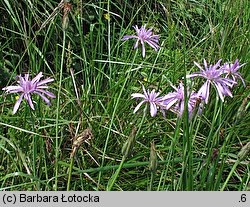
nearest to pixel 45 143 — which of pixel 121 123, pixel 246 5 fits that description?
pixel 121 123

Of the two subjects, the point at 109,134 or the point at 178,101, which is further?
the point at 109,134

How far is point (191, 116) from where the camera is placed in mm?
1301

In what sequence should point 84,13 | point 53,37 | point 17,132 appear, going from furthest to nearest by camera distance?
point 84,13 < point 53,37 < point 17,132

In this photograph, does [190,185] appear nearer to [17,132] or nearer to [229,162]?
[229,162]

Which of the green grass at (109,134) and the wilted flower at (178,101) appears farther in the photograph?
the green grass at (109,134)

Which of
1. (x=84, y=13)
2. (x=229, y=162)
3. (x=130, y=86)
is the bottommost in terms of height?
(x=229, y=162)

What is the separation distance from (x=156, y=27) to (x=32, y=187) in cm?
154

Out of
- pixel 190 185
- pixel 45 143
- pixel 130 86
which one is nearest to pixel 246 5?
pixel 130 86

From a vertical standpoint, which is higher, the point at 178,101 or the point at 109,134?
the point at 109,134

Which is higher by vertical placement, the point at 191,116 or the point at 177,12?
the point at 177,12

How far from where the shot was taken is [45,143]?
1.86 metres

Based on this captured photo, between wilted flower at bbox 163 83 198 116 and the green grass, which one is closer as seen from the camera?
wilted flower at bbox 163 83 198 116

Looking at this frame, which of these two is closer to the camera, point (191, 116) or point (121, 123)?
point (191, 116)

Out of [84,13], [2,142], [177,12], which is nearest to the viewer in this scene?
[2,142]
